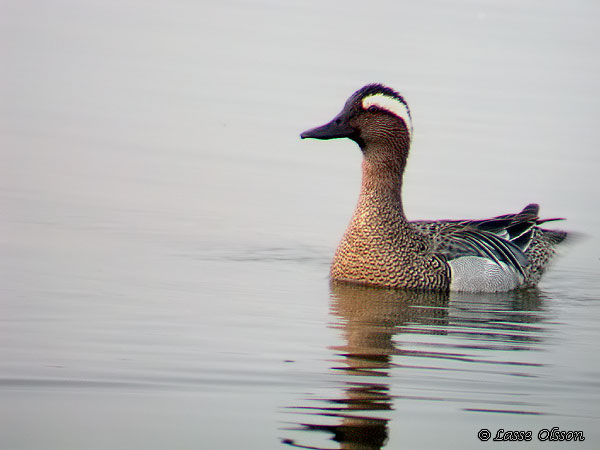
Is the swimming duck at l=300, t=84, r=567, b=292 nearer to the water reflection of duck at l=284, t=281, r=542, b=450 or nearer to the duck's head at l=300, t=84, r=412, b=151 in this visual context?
the duck's head at l=300, t=84, r=412, b=151

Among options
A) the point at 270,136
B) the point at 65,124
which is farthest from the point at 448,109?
the point at 65,124

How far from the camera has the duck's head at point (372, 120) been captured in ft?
36.8

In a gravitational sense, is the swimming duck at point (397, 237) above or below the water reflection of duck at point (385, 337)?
above

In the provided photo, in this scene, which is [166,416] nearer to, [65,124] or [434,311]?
[434,311]

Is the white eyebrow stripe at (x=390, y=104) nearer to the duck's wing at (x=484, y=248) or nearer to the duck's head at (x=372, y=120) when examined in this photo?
the duck's head at (x=372, y=120)

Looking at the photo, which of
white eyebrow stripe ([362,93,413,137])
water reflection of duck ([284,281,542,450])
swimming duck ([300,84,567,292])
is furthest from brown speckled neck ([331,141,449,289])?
white eyebrow stripe ([362,93,413,137])

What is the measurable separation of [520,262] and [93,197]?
431cm

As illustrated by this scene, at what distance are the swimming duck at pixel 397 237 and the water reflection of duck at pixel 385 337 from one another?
153 millimetres

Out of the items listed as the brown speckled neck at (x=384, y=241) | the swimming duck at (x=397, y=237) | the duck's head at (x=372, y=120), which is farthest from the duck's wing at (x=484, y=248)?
the duck's head at (x=372, y=120)

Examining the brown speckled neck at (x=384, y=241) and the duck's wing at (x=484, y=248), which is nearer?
the brown speckled neck at (x=384, y=241)

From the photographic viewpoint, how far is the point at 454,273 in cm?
1095

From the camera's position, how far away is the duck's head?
11219 millimetres

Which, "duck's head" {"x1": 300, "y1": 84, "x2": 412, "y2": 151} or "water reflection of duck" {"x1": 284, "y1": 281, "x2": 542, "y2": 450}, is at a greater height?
"duck's head" {"x1": 300, "y1": 84, "x2": 412, "y2": 151}

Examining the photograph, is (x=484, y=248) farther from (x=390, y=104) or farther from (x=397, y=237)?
(x=390, y=104)
